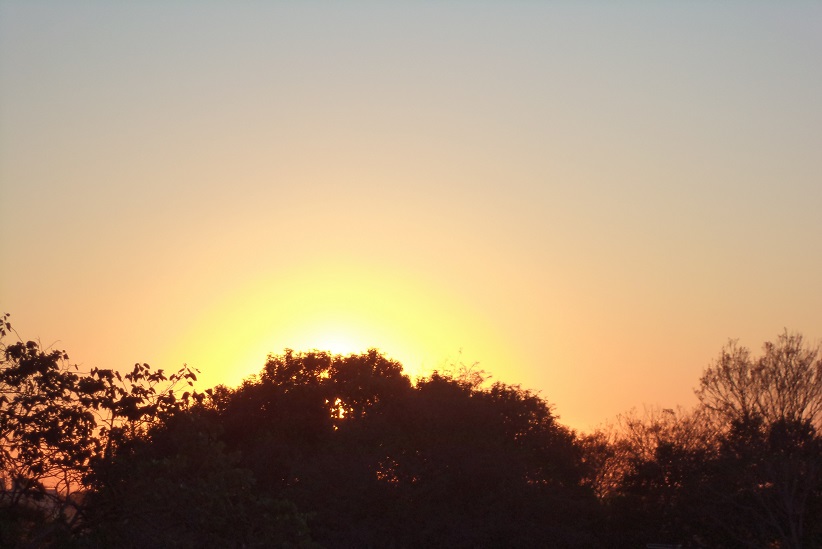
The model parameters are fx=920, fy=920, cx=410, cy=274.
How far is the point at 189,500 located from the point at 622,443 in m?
41.9

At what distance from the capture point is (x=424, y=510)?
3453 cm

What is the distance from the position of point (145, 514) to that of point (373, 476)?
837 inches

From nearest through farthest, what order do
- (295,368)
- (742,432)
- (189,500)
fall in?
(189,500)
(742,432)
(295,368)

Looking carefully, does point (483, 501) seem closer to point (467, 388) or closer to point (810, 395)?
point (467, 388)

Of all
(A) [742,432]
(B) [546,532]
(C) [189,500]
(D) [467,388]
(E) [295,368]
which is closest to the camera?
(C) [189,500]

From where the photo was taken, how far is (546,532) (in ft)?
113

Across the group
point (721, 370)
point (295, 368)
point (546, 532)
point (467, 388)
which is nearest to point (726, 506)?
point (721, 370)

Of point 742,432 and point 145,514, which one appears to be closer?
point 145,514

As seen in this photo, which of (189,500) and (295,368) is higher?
(295,368)

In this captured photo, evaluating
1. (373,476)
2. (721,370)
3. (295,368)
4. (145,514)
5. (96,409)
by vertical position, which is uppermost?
(295,368)

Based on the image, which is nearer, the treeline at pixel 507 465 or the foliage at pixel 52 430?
the foliage at pixel 52 430

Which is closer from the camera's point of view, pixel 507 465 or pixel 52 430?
pixel 52 430

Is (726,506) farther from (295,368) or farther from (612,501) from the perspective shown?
(295,368)

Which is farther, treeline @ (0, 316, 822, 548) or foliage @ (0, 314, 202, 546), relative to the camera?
treeline @ (0, 316, 822, 548)
